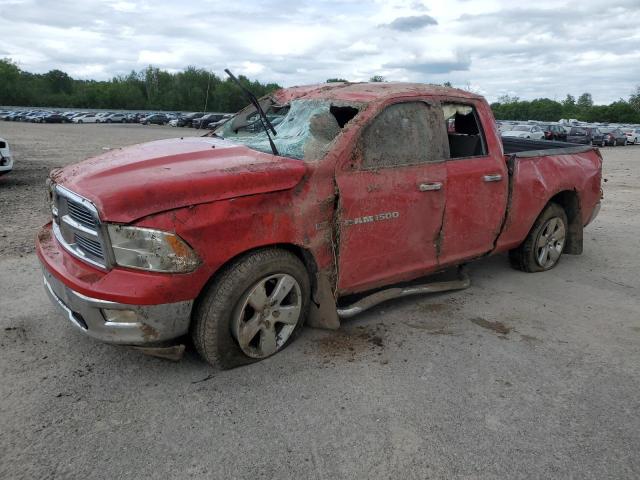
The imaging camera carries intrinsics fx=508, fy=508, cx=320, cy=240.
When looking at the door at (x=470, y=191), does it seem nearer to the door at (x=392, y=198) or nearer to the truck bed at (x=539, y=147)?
the door at (x=392, y=198)

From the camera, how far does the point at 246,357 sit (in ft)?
10.3

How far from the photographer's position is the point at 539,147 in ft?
19.1

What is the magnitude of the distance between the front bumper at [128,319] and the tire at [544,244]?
3.61 meters

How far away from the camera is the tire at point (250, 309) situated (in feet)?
9.56

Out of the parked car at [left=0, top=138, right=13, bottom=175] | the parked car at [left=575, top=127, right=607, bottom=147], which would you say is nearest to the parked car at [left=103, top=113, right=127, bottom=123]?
the parked car at [left=575, top=127, right=607, bottom=147]

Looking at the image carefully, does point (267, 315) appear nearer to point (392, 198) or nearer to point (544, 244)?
point (392, 198)

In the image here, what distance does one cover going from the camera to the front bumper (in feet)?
8.83

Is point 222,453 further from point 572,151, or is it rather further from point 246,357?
point 572,151

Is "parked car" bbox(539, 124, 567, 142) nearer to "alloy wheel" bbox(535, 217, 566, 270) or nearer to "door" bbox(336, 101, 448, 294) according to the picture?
"alloy wheel" bbox(535, 217, 566, 270)

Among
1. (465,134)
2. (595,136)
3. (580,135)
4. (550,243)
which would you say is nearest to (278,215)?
(465,134)

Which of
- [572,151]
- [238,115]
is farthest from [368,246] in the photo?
[572,151]

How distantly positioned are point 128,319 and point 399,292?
6.79ft

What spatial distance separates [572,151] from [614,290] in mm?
1471

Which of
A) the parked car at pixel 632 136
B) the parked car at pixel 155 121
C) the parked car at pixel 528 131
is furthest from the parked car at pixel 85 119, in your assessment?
the parked car at pixel 632 136
